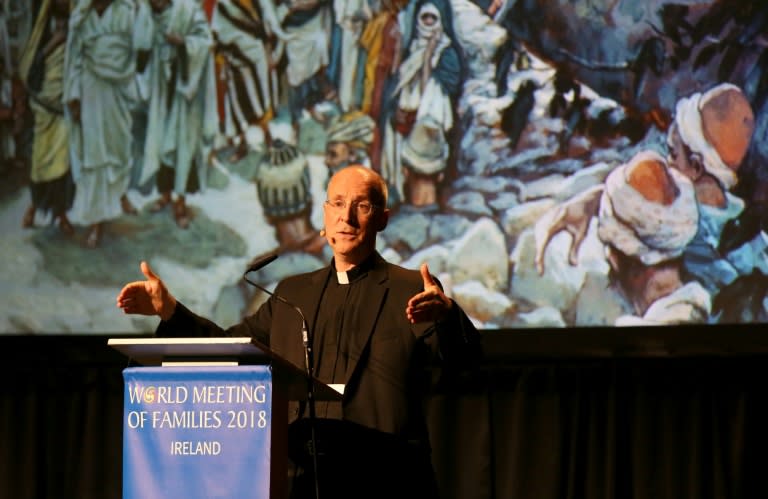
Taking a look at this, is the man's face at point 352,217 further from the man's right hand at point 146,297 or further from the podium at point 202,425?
the podium at point 202,425

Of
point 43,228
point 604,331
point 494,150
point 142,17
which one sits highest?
point 142,17

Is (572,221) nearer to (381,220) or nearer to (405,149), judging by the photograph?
(405,149)

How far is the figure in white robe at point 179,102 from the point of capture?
548cm

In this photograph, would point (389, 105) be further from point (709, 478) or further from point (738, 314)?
point (709, 478)

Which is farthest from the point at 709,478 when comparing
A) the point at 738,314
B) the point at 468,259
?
the point at 468,259

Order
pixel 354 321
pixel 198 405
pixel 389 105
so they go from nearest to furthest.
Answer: pixel 198 405, pixel 354 321, pixel 389 105

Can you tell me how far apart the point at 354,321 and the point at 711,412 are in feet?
8.58

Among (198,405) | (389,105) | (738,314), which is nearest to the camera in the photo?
(198,405)

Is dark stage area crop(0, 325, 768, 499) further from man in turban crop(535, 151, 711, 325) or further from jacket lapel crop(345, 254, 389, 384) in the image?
jacket lapel crop(345, 254, 389, 384)

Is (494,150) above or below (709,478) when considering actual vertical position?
above

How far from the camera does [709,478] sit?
5.48 m

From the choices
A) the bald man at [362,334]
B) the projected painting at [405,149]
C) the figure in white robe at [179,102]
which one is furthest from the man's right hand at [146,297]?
the figure in white robe at [179,102]

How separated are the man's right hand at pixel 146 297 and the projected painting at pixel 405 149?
2208mm

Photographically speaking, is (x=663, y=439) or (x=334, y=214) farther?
(x=663, y=439)
